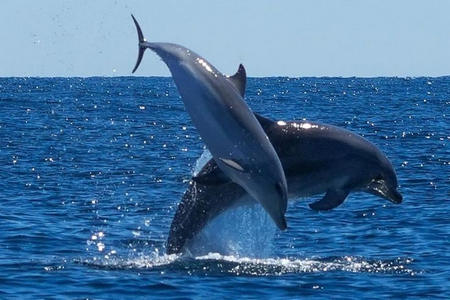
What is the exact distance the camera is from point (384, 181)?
69.2ft

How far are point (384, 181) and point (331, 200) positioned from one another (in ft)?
3.89

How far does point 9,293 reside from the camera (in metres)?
20.4

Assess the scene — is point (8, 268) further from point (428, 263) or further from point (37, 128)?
point (37, 128)

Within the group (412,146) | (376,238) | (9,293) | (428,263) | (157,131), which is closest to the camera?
(9,293)

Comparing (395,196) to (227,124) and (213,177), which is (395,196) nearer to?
(213,177)

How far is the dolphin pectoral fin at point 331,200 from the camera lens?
66.4 feet

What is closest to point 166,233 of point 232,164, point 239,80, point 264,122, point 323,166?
point 323,166

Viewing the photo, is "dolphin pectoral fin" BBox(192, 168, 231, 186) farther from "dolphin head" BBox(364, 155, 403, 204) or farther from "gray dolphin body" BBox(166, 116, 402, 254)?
"dolphin head" BBox(364, 155, 403, 204)

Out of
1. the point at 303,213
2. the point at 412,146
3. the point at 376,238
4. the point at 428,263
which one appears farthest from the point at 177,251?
the point at 412,146

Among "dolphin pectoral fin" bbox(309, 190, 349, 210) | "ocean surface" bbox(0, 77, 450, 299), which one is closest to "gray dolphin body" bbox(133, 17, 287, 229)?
"dolphin pectoral fin" bbox(309, 190, 349, 210)

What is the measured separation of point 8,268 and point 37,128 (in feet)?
148

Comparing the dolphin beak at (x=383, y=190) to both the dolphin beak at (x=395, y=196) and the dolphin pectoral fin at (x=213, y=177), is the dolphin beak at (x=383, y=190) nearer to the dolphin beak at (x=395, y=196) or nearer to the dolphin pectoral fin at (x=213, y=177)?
the dolphin beak at (x=395, y=196)

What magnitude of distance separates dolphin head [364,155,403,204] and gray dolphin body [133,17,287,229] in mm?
3258

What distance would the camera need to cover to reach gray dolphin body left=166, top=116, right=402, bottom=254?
2020cm
